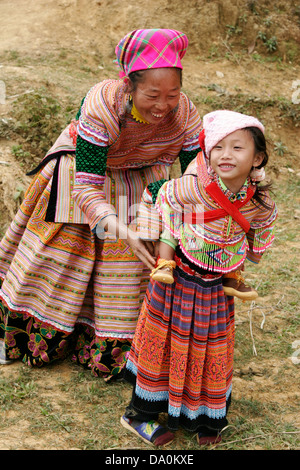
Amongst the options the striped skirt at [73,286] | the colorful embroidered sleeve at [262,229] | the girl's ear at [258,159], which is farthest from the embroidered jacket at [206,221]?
the striped skirt at [73,286]

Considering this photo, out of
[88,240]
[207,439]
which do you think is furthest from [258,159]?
[207,439]

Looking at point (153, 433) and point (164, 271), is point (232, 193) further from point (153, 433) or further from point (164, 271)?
point (153, 433)

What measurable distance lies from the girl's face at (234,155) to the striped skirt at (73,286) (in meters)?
1.02

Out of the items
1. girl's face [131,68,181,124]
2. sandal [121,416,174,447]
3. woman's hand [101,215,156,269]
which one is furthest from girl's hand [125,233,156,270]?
sandal [121,416,174,447]

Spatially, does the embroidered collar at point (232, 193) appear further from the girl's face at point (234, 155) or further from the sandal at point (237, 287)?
the sandal at point (237, 287)

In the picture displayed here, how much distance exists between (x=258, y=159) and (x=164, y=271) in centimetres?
60

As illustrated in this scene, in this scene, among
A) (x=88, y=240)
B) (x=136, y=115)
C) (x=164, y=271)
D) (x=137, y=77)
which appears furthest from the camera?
(x=88, y=240)

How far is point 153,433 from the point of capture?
2.62 meters

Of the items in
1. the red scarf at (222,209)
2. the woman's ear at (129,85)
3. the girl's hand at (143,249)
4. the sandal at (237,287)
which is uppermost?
the woman's ear at (129,85)

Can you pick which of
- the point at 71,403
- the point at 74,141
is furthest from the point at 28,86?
the point at 71,403

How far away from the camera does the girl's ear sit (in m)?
2.20

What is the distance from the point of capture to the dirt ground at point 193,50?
6.45m

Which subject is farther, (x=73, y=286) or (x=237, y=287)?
(x=73, y=286)

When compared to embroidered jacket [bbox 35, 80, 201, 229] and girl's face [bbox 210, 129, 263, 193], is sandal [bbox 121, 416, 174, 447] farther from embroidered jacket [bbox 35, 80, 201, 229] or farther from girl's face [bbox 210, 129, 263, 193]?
girl's face [bbox 210, 129, 263, 193]
